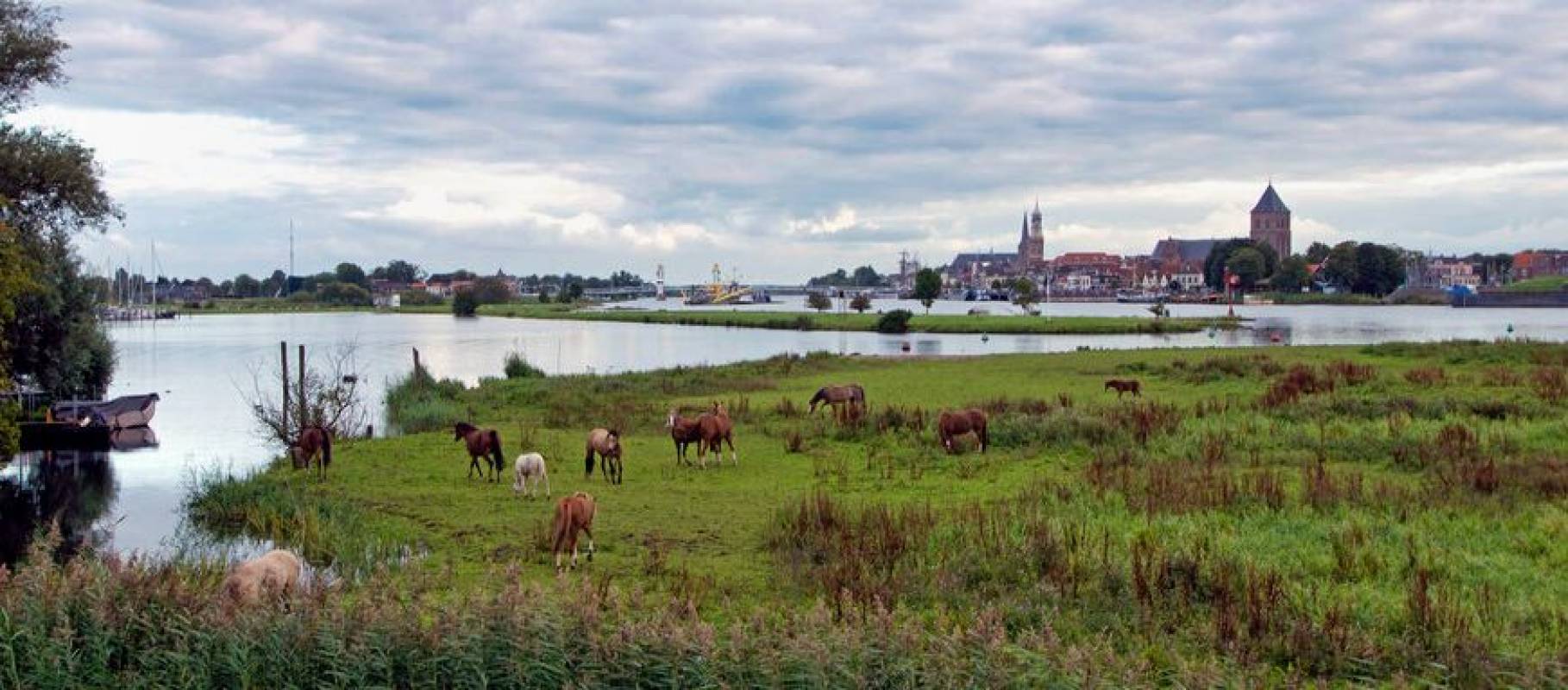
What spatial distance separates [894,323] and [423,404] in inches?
2786

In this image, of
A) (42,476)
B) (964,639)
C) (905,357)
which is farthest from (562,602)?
(905,357)

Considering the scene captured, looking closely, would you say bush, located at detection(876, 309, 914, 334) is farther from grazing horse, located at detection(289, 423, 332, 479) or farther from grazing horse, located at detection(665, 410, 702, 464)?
grazing horse, located at detection(289, 423, 332, 479)

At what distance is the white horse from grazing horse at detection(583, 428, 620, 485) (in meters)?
1.20

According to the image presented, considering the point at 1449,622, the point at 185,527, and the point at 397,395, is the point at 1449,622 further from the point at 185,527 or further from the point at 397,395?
the point at 397,395

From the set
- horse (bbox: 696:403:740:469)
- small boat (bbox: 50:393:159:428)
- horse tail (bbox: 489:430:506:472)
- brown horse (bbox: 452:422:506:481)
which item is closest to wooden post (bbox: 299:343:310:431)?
brown horse (bbox: 452:422:506:481)

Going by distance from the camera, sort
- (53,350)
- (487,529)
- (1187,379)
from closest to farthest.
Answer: (487,529) < (53,350) < (1187,379)

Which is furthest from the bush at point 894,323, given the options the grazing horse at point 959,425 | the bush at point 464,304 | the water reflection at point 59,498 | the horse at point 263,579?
the horse at point 263,579

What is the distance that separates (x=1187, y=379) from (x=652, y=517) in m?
25.8

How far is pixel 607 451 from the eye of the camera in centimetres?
2206

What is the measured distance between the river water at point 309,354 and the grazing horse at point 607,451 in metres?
7.12

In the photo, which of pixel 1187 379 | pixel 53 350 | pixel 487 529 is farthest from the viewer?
pixel 1187 379

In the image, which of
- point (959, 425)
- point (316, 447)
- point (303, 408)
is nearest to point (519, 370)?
point (303, 408)

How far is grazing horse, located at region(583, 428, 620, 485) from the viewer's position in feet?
71.9

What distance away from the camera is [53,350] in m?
35.8
